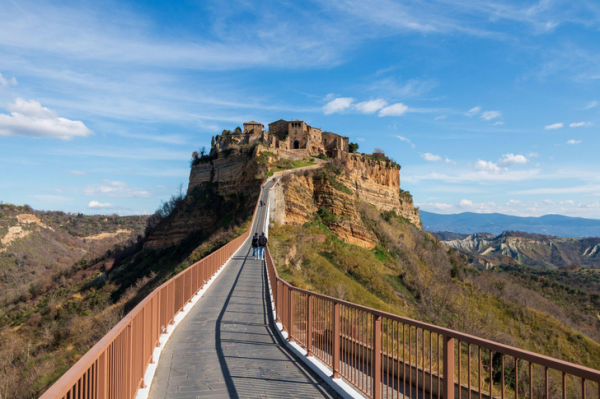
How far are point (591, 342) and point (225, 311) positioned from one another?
38531mm

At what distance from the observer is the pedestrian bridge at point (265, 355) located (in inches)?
128

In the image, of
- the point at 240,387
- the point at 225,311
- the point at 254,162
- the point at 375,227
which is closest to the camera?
the point at 240,387

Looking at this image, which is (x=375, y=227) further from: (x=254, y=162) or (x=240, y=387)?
(x=240, y=387)

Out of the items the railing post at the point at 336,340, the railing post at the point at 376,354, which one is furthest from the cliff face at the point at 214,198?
the railing post at the point at 376,354

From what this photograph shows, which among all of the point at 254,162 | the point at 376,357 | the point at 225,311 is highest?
the point at 254,162

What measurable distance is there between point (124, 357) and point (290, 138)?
5927 cm

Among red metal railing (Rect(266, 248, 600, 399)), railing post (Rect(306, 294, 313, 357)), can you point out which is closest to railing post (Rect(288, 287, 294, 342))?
red metal railing (Rect(266, 248, 600, 399))

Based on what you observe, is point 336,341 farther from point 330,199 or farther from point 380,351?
point 330,199

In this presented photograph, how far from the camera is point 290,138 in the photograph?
62406mm

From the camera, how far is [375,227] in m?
50.0

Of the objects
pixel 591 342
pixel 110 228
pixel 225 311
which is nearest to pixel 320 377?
pixel 225 311

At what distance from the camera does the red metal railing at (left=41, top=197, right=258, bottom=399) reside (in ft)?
8.82

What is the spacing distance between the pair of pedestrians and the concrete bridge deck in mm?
10235

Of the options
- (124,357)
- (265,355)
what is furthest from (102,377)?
(265,355)
